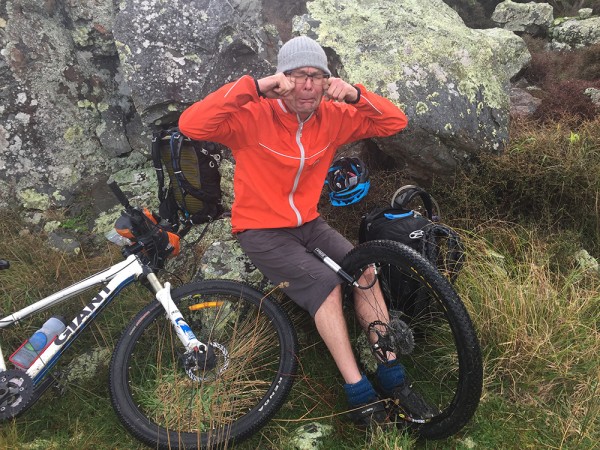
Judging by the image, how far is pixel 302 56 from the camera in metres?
2.79

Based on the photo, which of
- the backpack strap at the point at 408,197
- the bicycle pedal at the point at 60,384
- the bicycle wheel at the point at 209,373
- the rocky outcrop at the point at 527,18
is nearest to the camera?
the bicycle wheel at the point at 209,373

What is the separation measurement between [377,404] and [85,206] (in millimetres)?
3625

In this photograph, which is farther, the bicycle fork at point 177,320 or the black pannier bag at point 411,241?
the black pannier bag at point 411,241

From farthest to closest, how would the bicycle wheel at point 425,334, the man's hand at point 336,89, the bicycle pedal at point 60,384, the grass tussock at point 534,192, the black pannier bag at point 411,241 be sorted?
the grass tussock at point 534,192
the black pannier bag at point 411,241
the bicycle pedal at point 60,384
the man's hand at point 336,89
the bicycle wheel at point 425,334

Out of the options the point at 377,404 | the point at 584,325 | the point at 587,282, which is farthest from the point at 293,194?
the point at 587,282

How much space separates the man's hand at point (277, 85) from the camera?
2.79 meters

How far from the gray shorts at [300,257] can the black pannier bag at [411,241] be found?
354 millimetres

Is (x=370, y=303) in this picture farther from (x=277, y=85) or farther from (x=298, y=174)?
(x=277, y=85)

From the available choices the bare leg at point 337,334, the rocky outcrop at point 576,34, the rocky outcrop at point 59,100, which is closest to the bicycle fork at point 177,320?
the bare leg at point 337,334

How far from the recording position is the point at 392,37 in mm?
4551

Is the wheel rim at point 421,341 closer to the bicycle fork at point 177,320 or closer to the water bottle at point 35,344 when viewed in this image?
the bicycle fork at point 177,320

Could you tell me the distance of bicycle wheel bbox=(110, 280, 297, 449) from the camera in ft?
8.37

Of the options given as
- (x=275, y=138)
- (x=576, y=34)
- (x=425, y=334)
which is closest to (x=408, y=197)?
(x=425, y=334)

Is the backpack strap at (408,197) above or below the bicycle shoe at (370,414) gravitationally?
above
